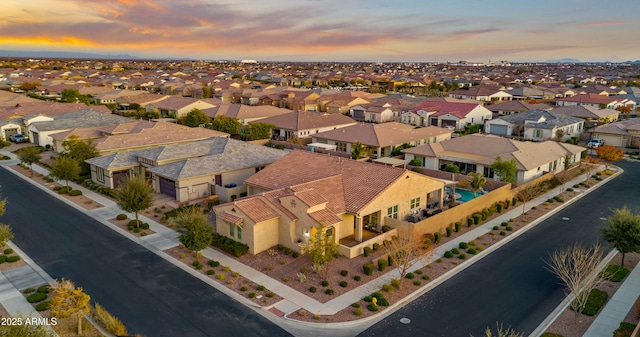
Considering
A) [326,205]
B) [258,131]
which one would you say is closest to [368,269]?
[326,205]

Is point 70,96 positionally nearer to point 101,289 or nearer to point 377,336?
point 101,289

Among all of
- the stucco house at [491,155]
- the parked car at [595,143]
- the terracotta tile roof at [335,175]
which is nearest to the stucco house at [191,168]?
the terracotta tile roof at [335,175]

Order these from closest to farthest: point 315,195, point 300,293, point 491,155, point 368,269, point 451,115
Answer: point 300,293, point 368,269, point 315,195, point 491,155, point 451,115

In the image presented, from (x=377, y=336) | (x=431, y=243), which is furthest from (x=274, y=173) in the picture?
(x=377, y=336)

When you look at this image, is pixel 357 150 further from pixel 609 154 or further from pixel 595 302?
pixel 595 302

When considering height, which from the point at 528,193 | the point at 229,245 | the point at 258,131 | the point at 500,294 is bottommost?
the point at 500,294

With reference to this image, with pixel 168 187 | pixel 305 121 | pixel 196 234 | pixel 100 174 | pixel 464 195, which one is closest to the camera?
pixel 196 234

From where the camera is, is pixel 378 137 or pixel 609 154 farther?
pixel 378 137
